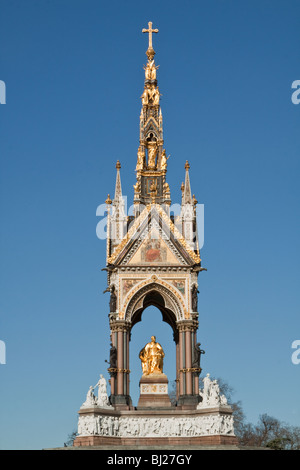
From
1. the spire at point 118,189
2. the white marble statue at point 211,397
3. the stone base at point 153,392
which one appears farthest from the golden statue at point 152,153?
the white marble statue at point 211,397

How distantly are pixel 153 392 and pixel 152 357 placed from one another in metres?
1.70

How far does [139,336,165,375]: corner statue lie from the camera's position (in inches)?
1547

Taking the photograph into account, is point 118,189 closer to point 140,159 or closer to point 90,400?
point 140,159

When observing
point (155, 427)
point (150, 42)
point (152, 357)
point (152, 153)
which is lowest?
point (155, 427)

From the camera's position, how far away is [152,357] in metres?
39.4

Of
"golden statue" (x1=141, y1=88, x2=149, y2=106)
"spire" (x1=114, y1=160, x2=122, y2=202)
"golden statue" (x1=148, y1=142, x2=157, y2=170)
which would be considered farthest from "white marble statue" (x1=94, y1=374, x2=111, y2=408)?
"golden statue" (x1=141, y1=88, x2=149, y2=106)

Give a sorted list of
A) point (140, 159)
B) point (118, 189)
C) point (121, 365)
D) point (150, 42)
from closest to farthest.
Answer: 1. point (121, 365)
2. point (118, 189)
3. point (140, 159)
4. point (150, 42)

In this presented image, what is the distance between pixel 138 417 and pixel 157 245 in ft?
25.6

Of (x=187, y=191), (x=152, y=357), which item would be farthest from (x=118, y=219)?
(x=152, y=357)

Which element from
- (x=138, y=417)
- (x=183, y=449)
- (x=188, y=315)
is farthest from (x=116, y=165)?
(x=183, y=449)

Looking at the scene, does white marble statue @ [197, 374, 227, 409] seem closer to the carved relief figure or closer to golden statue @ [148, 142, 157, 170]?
the carved relief figure

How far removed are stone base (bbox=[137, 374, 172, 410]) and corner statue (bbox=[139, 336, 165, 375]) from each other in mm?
411

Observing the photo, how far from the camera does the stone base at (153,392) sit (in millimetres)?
38219

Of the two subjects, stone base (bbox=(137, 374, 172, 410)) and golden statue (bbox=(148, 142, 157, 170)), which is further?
golden statue (bbox=(148, 142, 157, 170))
